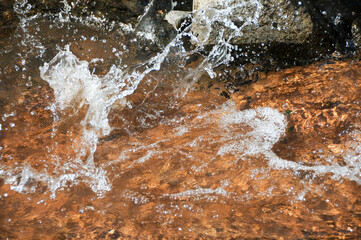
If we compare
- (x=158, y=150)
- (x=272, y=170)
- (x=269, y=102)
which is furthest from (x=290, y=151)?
(x=158, y=150)

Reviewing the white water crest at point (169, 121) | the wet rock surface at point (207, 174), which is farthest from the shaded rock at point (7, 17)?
the wet rock surface at point (207, 174)

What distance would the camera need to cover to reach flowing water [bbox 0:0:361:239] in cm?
248

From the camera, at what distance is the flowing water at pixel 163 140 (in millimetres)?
2477

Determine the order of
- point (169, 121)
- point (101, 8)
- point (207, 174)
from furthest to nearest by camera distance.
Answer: point (101, 8), point (169, 121), point (207, 174)

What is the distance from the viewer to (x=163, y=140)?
2857 mm

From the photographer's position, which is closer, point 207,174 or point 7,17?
point 207,174

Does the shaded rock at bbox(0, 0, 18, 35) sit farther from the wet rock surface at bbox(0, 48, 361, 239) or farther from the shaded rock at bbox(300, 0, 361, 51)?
the shaded rock at bbox(300, 0, 361, 51)

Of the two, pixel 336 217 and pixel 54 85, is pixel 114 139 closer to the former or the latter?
pixel 54 85

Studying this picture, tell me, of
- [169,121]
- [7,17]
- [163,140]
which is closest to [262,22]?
[169,121]

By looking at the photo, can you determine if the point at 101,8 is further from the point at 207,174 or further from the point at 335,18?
the point at 335,18

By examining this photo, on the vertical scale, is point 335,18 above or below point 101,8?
below

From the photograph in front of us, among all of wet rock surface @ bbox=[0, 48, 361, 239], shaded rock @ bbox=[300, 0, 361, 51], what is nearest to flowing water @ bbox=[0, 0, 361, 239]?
wet rock surface @ bbox=[0, 48, 361, 239]

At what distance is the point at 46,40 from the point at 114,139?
3.94 feet

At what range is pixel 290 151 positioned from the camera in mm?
2717
